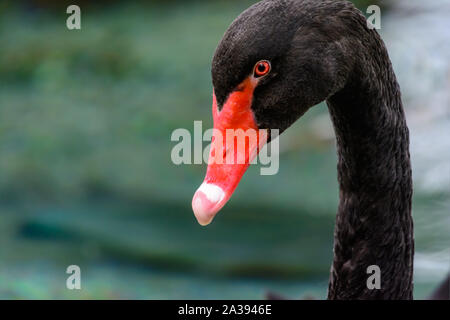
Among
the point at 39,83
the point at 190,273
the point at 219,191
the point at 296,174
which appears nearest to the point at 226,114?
the point at 219,191

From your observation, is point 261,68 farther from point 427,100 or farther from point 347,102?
point 427,100

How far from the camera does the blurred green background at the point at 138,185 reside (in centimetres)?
267

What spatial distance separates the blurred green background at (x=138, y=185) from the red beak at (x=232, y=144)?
1.11 meters

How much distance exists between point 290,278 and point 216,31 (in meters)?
1.77

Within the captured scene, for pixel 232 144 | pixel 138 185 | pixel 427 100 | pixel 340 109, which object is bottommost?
pixel 232 144

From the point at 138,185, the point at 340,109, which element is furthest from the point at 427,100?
the point at 340,109

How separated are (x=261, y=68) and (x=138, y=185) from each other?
169 cm

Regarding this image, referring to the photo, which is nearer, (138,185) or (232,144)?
(232,144)

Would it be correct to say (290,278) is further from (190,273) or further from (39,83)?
(39,83)

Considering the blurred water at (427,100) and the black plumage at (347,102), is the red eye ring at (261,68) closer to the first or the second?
the black plumage at (347,102)

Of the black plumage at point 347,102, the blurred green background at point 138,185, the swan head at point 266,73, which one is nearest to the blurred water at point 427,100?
the blurred green background at point 138,185

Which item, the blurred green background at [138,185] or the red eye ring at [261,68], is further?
the blurred green background at [138,185]

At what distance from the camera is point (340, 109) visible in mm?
1673
